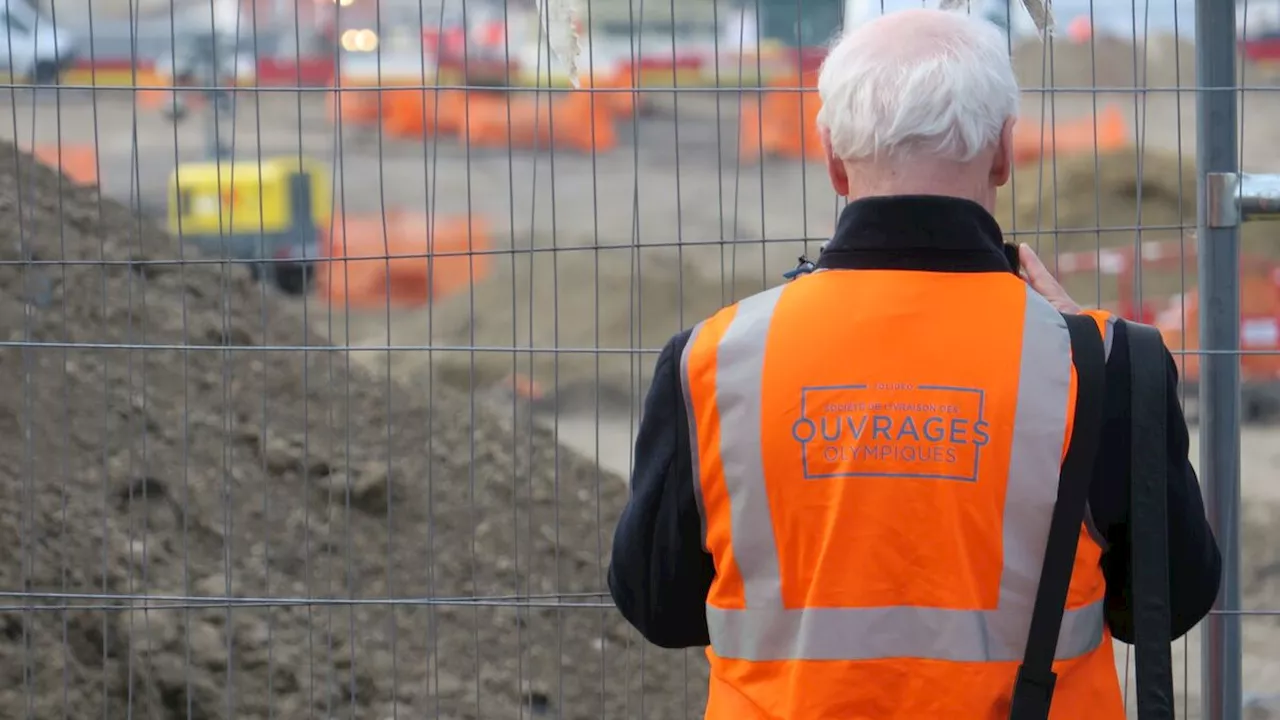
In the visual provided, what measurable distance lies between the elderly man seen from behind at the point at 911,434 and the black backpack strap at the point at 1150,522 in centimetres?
2

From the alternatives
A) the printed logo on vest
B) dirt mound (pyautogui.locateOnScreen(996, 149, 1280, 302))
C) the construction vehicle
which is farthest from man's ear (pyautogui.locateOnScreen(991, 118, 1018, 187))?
dirt mound (pyautogui.locateOnScreen(996, 149, 1280, 302))

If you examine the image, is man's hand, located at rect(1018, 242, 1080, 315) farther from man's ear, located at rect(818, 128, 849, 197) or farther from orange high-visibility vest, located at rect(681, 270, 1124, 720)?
man's ear, located at rect(818, 128, 849, 197)

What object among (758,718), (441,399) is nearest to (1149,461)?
(758,718)

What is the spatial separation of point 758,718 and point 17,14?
16.7m

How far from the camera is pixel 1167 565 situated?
5.96 ft

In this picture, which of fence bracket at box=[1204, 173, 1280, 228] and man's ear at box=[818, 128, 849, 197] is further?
fence bracket at box=[1204, 173, 1280, 228]

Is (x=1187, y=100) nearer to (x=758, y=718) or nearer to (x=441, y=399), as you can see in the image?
(x=441, y=399)

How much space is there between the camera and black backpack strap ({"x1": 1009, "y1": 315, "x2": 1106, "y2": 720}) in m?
1.78

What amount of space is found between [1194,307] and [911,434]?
9082 mm

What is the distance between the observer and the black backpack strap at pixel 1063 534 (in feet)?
5.84

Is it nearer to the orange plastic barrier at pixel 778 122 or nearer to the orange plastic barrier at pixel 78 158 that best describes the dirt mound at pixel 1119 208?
the orange plastic barrier at pixel 778 122

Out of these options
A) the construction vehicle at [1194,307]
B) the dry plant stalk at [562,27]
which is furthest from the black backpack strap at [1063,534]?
the construction vehicle at [1194,307]

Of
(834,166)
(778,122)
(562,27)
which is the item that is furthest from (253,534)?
(778,122)

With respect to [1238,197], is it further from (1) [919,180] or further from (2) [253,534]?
(2) [253,534]
